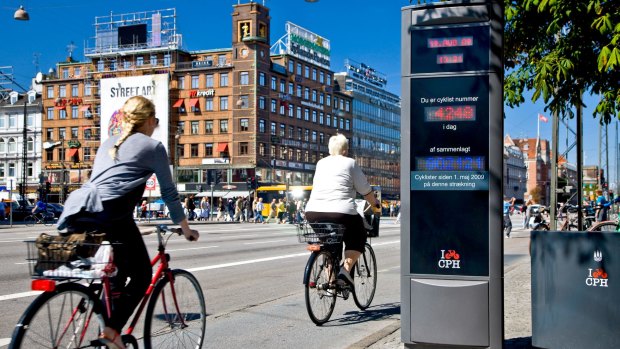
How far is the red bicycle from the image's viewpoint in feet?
11.9

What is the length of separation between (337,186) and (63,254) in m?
3.30

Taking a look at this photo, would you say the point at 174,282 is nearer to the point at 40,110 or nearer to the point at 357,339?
the point at 357,339

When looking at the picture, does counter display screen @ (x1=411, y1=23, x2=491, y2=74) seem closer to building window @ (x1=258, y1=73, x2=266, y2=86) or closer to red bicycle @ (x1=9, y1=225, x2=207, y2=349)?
red bicycle @ (x1=9, y1=225, x2=207, y2=349)

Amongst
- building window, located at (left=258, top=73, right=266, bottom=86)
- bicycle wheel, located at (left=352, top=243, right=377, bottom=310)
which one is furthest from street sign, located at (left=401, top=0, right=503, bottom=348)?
building window, located at (left=258, top=73, right=266, bottom=86)

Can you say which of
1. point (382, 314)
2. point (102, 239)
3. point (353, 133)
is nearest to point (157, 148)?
point (102, 239)

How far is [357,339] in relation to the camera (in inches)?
240

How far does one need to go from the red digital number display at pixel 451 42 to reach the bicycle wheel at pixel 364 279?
2.94m

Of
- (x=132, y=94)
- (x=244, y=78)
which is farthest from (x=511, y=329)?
(x=244, y=78)

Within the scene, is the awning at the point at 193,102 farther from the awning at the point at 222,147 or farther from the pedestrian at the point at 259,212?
the pedestrian at the point at 259,212

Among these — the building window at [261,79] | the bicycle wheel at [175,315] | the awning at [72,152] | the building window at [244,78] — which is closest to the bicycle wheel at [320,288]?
the bicycle wheel at [175,315]

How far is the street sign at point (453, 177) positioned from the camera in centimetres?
484

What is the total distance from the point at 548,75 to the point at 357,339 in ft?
11.1

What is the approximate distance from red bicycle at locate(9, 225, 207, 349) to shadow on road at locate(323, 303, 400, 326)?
7.88 feet

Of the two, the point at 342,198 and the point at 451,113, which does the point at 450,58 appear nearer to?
the point at 451,113
